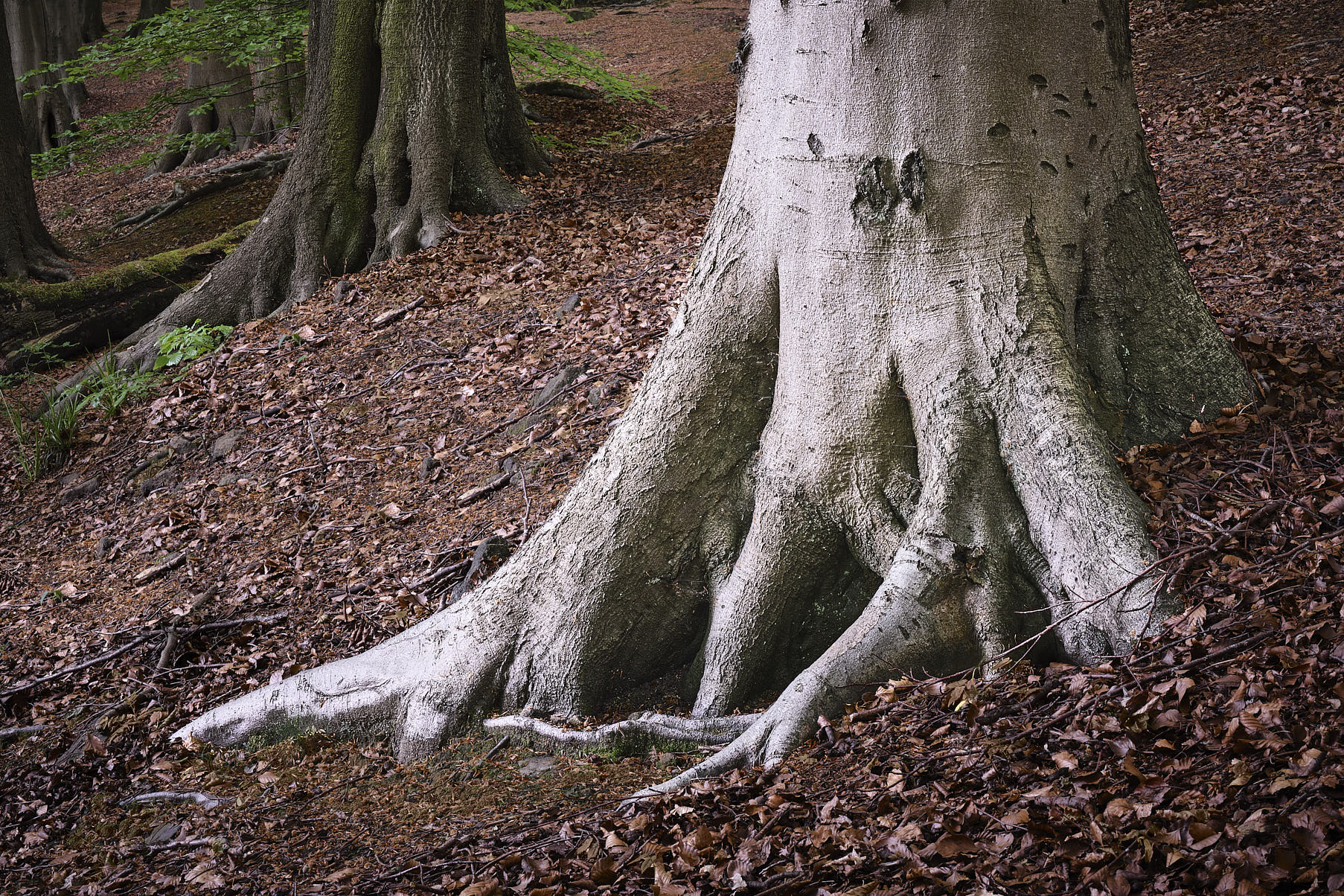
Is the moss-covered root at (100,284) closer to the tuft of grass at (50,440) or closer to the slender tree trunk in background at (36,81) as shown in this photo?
the tuft of grass at (50,440)

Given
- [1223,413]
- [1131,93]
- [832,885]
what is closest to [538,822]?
[832,885]

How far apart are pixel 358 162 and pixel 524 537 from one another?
5.00 m

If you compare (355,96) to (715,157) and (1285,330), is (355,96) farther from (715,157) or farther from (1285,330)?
(1285,330)

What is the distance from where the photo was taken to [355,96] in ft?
26.1

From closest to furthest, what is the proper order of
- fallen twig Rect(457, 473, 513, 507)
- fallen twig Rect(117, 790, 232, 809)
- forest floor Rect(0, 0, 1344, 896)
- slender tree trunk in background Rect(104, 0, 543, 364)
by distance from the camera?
1. forest floor Rect(0, 0, 1344, 896)
2. fallen twig Rect(117, 790, 232, 809)
3. fallen twig Rect(457, 473, 513, 507)
4. slender tree trunk in background Rect(104, 0, 543, 364)

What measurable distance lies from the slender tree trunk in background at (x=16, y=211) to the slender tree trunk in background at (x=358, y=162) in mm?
2804

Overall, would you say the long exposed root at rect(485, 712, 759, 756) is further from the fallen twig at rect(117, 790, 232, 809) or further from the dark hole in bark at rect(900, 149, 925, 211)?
the dark hole in bark at rect(900, 149, 925, 211)

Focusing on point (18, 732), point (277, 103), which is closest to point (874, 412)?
point (18, 732)

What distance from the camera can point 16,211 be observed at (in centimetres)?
988

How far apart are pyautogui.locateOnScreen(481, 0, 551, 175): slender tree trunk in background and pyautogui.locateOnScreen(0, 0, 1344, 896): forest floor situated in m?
0.44

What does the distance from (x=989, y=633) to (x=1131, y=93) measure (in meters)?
Answer: 1.98

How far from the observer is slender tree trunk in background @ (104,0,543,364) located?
7812 millimetres

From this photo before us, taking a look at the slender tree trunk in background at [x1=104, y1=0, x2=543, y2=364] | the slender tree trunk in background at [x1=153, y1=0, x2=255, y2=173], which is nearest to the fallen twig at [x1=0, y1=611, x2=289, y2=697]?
the slender tree trunk in background at [x1=104, y1=0, x2=543, y2=364]

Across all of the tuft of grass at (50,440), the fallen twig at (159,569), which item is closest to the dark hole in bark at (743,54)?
the fallen twig at (159,569)
